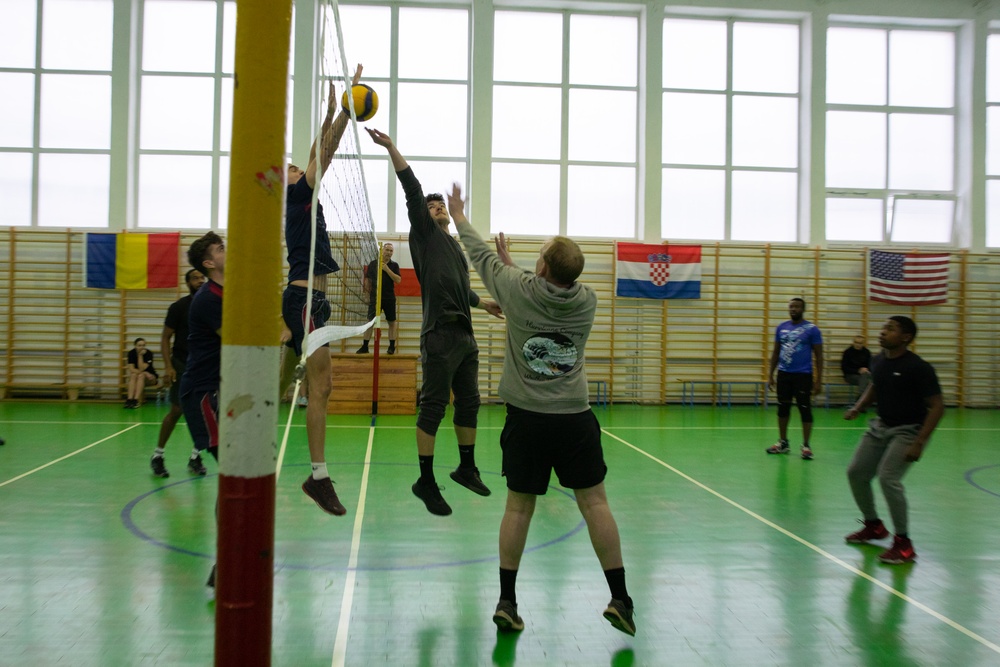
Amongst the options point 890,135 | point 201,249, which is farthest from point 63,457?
point 890,135

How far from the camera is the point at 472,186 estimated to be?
A: 1312 cm

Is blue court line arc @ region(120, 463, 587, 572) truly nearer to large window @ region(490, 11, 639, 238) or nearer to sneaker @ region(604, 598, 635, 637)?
sneaker @ region(604, 598, 635, 637)

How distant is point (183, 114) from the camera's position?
13.1 meters

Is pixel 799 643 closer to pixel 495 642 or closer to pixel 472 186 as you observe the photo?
pixel 495 642

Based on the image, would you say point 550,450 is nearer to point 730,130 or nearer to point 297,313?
point 297,313

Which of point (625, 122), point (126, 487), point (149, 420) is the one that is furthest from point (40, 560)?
point (625, 122)

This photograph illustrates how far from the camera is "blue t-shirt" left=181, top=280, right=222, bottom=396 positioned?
3.61 metres

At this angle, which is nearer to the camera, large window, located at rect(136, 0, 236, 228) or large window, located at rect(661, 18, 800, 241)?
large window, located at rect(136, 0, 236, 228)

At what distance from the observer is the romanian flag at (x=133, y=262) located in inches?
475

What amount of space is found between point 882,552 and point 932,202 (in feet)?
40.1

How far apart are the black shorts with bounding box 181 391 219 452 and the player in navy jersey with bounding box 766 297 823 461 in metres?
6.16

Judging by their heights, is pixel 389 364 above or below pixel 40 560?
above

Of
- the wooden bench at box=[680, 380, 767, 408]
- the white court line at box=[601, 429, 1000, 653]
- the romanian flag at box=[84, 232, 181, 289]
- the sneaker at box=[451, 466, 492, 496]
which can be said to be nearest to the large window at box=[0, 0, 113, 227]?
the romanian flag at box=[84, 232, 181, 289]

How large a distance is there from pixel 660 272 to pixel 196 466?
911cm
